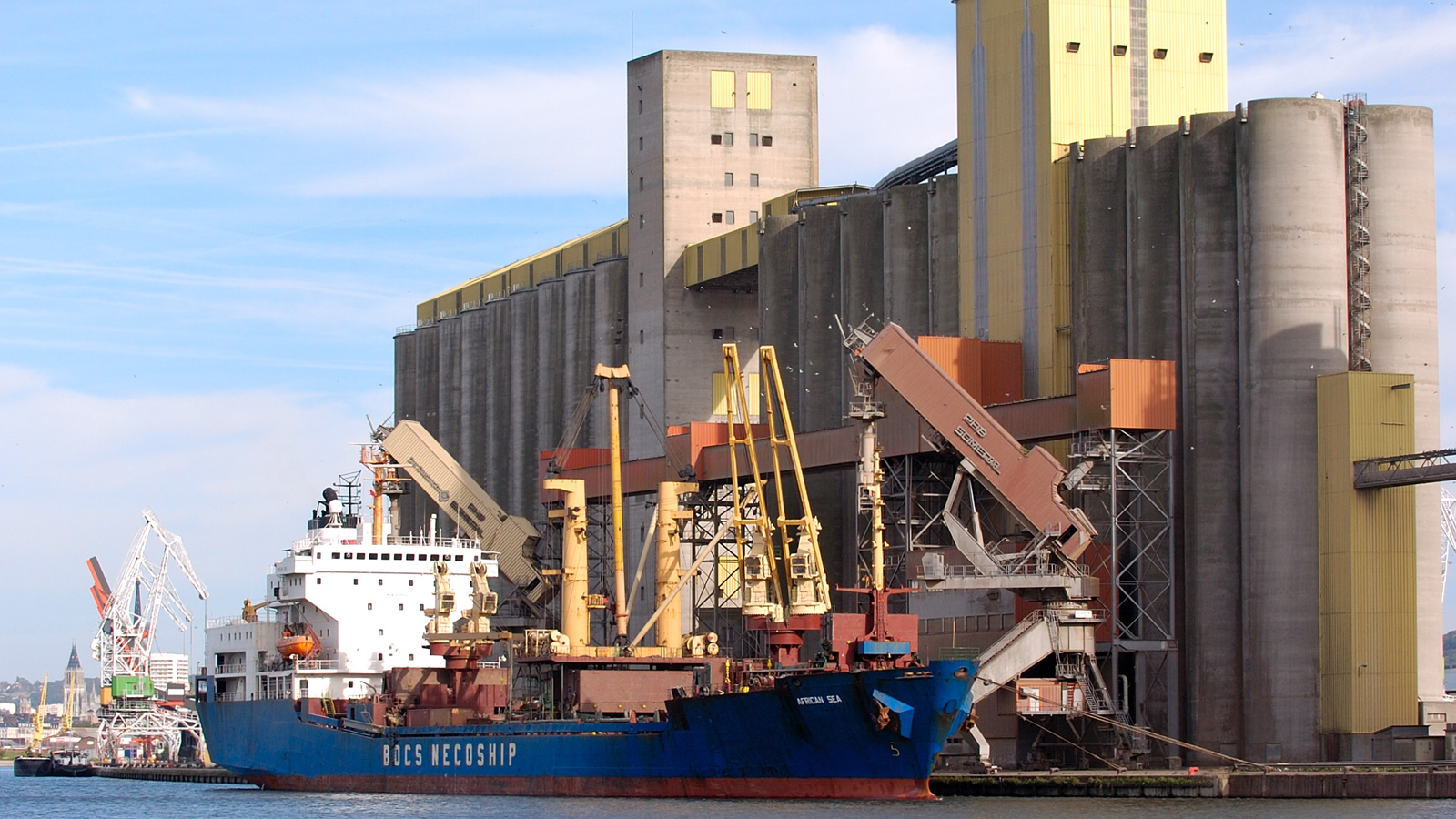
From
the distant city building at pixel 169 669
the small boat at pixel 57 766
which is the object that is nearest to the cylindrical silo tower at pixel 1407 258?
the small boat at pixel 57 766

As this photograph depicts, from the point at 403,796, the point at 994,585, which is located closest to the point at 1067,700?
the point at 994,585

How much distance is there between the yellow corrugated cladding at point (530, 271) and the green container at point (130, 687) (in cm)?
2715

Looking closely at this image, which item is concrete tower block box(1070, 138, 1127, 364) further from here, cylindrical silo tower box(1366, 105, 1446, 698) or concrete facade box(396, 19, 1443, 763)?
cylindrical silo tower box(1366, 105, 1446, 698)

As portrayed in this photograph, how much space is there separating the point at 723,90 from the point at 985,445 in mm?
35850

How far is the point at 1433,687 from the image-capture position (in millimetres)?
57031

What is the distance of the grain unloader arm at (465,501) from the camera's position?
89.4m

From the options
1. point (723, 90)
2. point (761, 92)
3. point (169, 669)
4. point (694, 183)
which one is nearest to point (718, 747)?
point (694, 183)

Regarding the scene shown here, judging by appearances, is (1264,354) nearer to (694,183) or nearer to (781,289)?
(781,289)

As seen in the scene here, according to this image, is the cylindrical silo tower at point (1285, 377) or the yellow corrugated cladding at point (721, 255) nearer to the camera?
the cylindrical silo tower at point (1285, 377)

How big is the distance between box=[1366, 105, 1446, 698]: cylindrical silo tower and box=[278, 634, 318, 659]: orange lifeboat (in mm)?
35718

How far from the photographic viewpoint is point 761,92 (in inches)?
3632

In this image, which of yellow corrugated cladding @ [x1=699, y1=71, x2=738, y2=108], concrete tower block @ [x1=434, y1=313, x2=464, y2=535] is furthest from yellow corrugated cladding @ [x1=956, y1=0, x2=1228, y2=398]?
concrete tower block @ [x1=434, y1=313, x2=464, y2=535]

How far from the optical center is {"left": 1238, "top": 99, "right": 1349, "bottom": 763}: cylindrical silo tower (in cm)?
5703

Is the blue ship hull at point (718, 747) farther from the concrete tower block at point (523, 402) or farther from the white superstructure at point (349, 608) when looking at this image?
the concrete tower block at point (523, 402)
